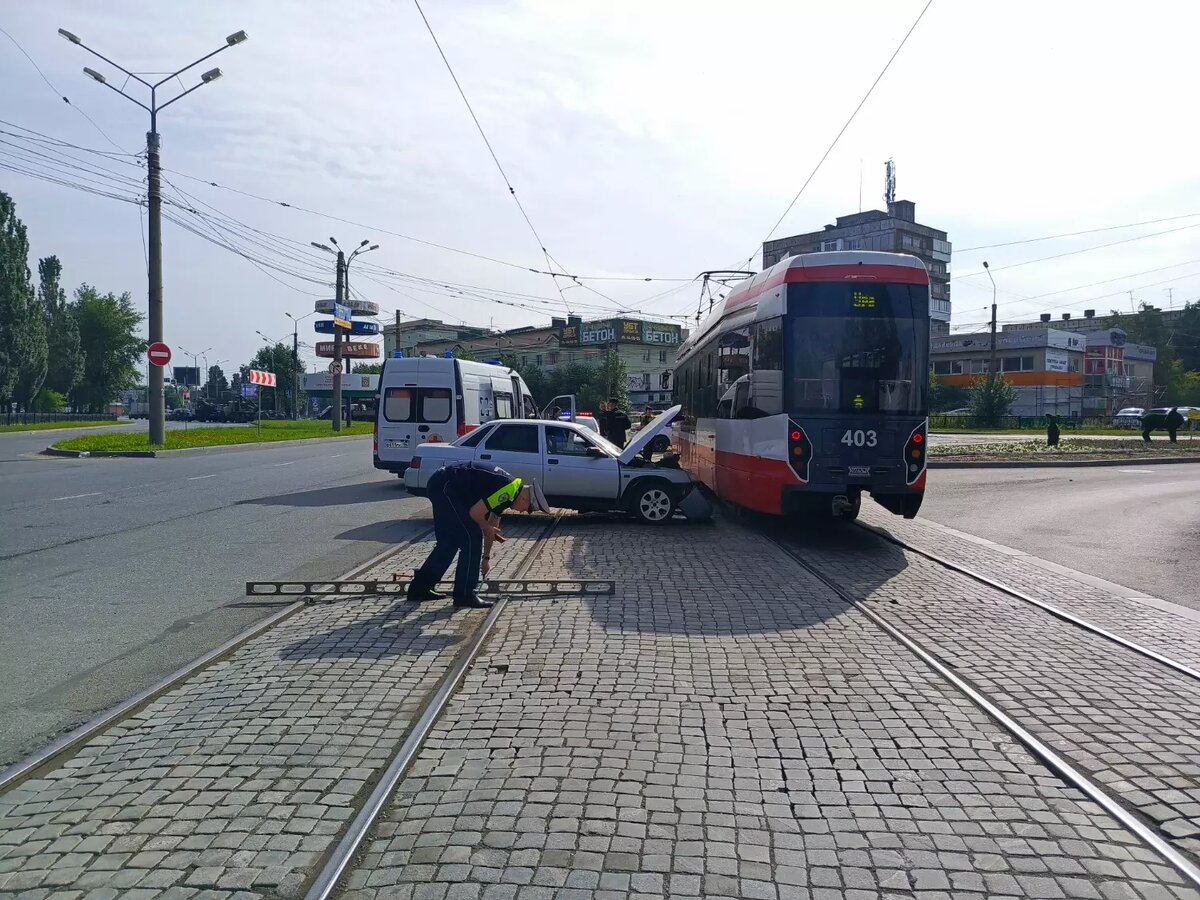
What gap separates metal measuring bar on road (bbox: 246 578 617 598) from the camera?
8.28 meters

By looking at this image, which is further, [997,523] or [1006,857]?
[997,523]

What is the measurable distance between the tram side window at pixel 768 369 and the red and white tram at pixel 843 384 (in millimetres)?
15

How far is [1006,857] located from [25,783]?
428 cm

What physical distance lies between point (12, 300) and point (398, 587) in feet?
200

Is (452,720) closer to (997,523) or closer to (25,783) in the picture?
(25,783)

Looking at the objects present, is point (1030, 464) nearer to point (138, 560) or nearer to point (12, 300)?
point (138, 560)

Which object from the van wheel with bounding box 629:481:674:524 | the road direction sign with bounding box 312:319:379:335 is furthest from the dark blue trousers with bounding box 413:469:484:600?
the road direction sign with bounding box 312:319:379:335

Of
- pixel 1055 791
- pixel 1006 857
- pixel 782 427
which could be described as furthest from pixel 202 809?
pixel 782 427

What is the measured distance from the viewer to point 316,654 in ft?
21.0

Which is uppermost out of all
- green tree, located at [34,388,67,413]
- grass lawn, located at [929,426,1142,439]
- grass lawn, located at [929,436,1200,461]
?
green tree, located at [34,388,67,413]

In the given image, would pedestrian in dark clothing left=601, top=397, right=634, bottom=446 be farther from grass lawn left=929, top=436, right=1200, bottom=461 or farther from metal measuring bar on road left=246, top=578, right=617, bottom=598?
metal measuring bar on road left=246, top=578, right=617, bottom=598

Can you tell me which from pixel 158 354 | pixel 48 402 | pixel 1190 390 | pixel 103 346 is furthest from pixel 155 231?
pixel 1190 390

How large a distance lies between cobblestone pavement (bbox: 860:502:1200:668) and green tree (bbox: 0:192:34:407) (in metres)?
60.2

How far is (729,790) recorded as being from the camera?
4.10 metres
